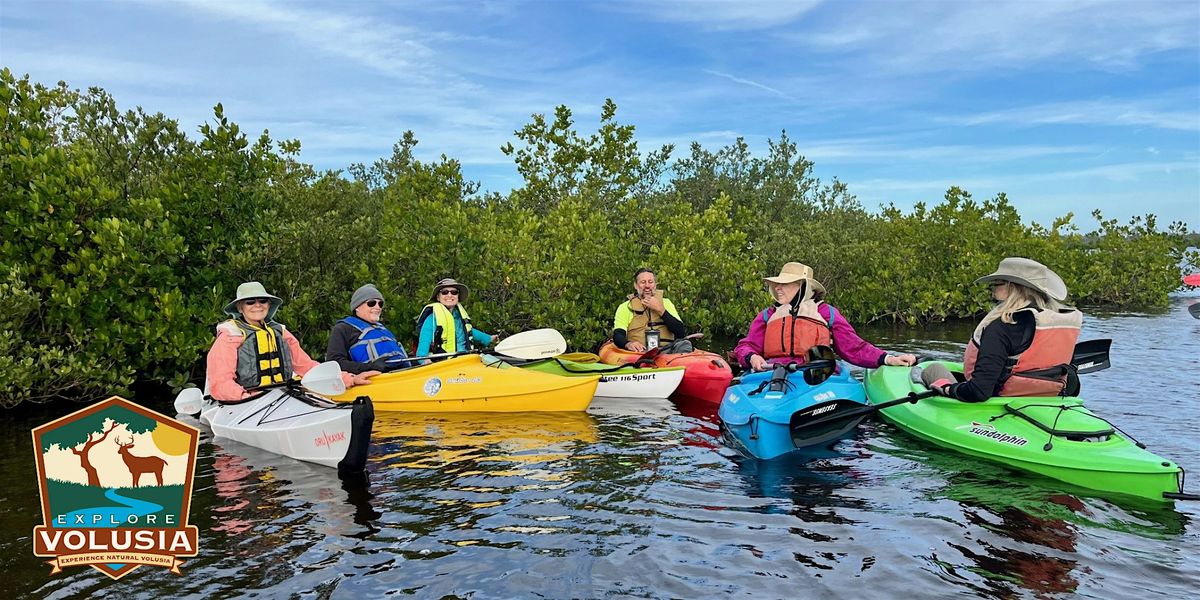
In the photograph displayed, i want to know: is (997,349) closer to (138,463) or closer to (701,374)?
(701,374)

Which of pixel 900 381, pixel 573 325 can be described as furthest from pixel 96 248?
pixel 900 381

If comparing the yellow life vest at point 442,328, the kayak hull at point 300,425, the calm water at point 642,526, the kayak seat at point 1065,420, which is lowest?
the calm water at point 642,526

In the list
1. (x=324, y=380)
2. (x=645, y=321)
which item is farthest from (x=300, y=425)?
(x=645, y=321)

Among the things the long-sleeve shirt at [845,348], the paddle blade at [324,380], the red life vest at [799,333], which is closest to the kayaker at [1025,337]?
the long-sleeve shirt at [845,348]

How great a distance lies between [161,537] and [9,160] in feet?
23.4

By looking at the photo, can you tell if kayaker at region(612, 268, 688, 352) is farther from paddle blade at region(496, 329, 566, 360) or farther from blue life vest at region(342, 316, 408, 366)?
blue life vest at region(342, 316, 408, 366)

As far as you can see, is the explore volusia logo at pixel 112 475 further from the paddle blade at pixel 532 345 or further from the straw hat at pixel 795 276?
the straw hat at pixel 795 276

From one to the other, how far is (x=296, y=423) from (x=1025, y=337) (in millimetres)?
6065

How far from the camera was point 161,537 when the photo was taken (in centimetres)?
461

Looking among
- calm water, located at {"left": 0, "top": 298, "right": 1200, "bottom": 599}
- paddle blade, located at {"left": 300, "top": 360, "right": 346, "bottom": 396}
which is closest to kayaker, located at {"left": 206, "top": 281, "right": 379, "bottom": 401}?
calm water, located at {"left": 0, "top": 298, "right": 1200, "bottom": 599}

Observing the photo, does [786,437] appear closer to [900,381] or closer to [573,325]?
[900,381]

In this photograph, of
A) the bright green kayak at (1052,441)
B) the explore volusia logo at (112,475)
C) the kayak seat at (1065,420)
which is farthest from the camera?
the kayak seat at (1065,420)

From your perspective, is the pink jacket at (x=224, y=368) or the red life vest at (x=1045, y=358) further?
the pink jacket at (x=224, y=368)

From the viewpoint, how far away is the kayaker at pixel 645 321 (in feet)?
35.3
